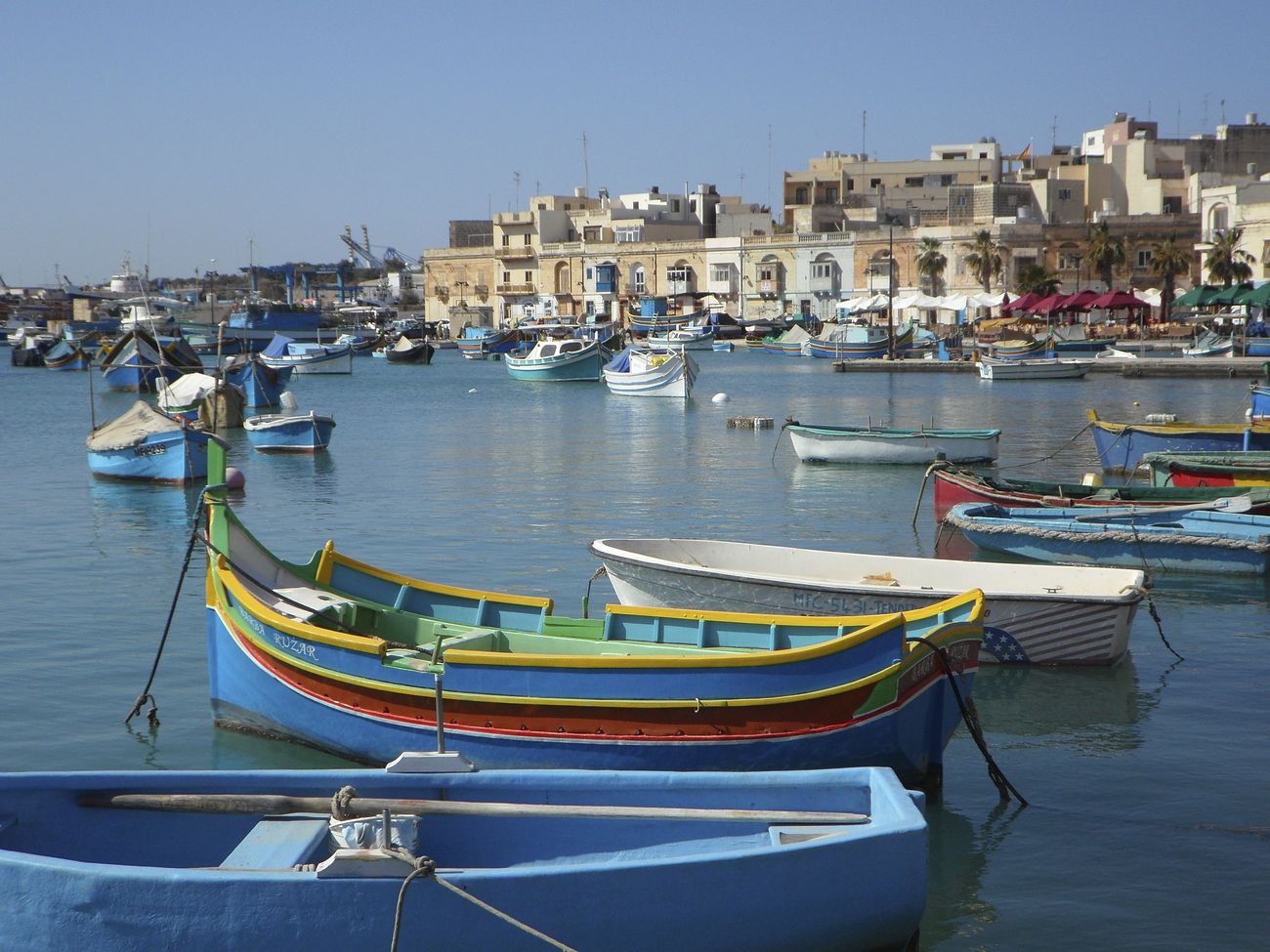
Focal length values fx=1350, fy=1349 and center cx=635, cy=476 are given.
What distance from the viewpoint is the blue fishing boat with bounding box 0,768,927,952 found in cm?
583

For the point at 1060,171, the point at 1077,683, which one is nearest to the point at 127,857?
the point at 1077,683

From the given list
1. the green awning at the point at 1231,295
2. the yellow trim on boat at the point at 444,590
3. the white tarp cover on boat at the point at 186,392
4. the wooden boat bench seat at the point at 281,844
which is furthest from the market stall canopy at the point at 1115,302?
the wooden boat bench seat at the point at 281,844

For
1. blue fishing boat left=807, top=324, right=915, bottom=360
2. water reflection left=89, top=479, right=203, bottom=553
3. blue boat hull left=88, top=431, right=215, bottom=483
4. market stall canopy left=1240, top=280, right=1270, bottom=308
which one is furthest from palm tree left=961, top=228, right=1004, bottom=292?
water reflection left=89, top=479, right=203, bottom=553

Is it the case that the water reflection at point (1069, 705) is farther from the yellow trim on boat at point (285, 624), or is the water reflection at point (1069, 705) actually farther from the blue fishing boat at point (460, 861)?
the yellow trim on boat at point (285, 624)

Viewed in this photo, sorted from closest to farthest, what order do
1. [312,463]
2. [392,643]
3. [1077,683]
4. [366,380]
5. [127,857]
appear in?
[127,857], [392,643], [1077,683], [312,463], [366,380]

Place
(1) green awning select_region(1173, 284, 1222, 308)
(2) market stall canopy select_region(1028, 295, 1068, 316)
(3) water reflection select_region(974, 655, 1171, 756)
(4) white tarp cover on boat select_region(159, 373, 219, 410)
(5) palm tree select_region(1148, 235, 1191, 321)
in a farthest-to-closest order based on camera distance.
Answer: (5) palm tree select_region(1148, 235, 1191, 321), (2) market stall canopy select_region(1028, 295, 1068, 316), (1) green awning select_region(1173, 284, 1222, 308), (4) white tarp cover on boat select_region(159, 373, 219, 410), (3) water reflection select_region(974, 655, 1171, 756)

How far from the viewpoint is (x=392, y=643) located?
9711 mm

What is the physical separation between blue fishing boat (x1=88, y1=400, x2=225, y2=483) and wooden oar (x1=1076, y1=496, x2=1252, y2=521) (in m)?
16.3

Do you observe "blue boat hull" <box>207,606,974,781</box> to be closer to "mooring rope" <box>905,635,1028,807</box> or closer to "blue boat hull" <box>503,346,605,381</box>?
"mooring rope" <box>905,635,1028,807</box>

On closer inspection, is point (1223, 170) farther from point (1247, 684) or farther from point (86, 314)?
point (86, 314)

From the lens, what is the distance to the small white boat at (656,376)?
47281 mm

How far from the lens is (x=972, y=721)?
9.18 m

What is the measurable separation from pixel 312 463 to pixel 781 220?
76.8m

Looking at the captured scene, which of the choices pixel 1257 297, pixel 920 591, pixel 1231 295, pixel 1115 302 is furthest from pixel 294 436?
pixel 1115 302
